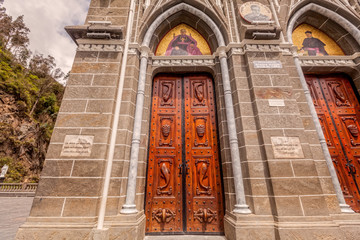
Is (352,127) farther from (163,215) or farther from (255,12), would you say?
(163,215)

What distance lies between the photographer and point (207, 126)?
3980mm

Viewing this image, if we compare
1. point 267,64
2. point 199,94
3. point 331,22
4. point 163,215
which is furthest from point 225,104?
point 331,22

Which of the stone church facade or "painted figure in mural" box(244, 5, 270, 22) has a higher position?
"painted figure in mural" box(244, 5, 270, 22)

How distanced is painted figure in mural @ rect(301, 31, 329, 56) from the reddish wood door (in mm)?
714

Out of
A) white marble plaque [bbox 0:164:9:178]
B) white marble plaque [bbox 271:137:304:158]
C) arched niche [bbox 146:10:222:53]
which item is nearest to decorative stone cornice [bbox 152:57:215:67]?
arched niche [bbox 146:10:222:53]

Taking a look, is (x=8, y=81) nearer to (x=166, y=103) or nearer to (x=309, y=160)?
(x=166, y=103)

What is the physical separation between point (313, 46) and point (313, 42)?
0.55 ft

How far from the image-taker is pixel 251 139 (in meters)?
3.25

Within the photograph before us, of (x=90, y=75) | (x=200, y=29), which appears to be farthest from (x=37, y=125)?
(x=200, y=29)

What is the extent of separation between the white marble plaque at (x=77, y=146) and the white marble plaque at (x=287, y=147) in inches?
137

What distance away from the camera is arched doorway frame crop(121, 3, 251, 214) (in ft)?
9.84

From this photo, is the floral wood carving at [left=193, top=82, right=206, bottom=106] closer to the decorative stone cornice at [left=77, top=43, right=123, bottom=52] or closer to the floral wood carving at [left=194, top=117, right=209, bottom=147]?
the floral wood carving at [left=194, top=117, right=209, bottom=147]

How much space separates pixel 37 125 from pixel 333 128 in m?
22.8

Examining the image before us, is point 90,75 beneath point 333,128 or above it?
above
